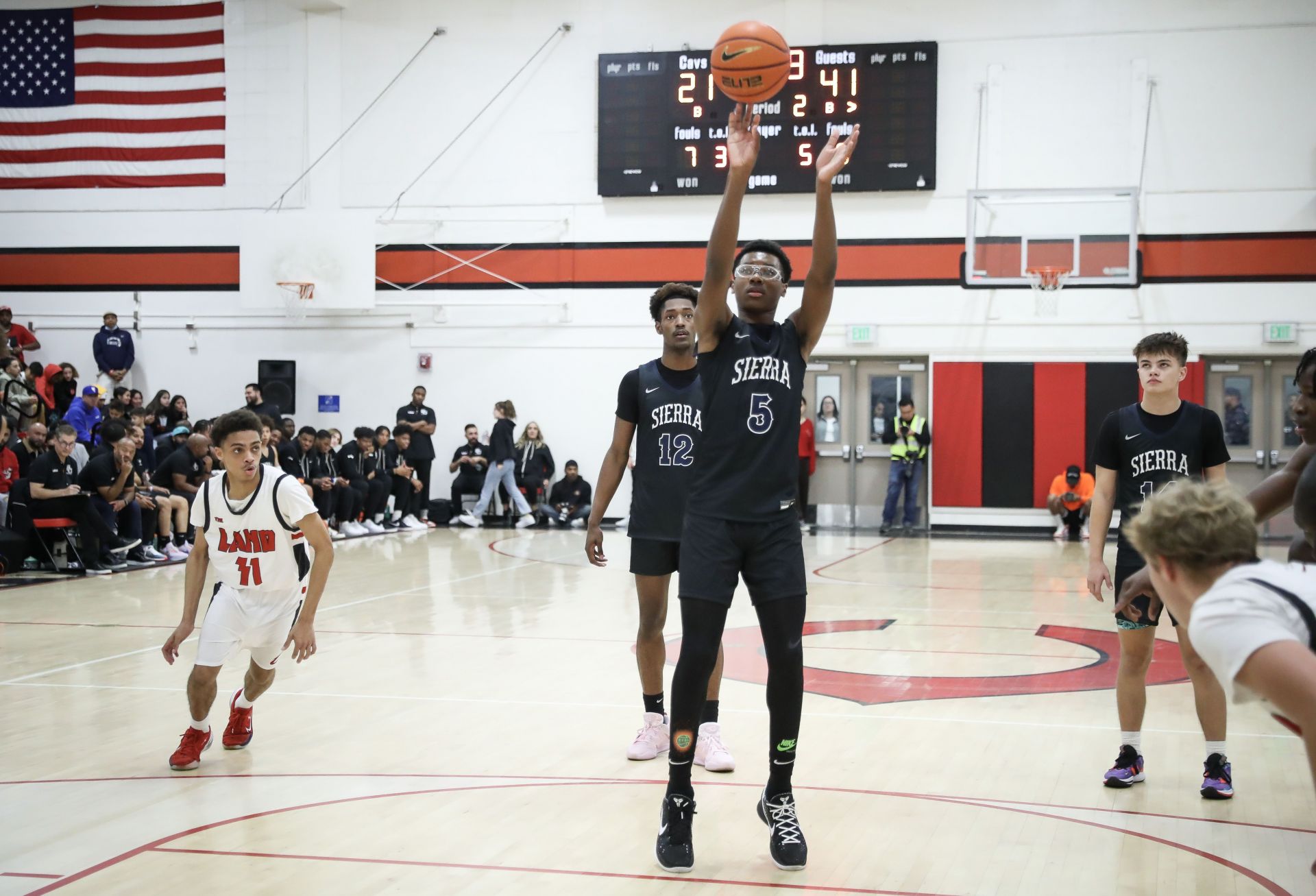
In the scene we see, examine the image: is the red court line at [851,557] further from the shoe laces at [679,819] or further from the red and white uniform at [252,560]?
the shoe laces at [679,819]

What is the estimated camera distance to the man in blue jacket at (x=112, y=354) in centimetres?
1842

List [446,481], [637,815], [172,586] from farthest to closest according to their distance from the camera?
[446,481] < [172,586] < [637,815]

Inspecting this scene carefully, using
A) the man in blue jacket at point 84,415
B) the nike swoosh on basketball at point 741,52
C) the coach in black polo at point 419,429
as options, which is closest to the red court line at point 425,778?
the nike swoosh on basketball at point 741,52

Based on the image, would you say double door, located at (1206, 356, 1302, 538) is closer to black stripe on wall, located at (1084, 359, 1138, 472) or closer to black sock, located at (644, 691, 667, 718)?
black stripe on wall, located at (1084, 359, 1138, 472)

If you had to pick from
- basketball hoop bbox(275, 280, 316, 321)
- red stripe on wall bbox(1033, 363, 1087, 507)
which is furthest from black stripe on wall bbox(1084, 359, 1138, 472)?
basketball hoop bbox(275, 280, 316, 321)

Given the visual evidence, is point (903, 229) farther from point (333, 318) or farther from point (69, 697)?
point (69, 697)

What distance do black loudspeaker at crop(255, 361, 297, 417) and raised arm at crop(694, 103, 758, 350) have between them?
15.9 m

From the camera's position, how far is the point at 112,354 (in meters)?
18.5

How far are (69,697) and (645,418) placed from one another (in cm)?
357

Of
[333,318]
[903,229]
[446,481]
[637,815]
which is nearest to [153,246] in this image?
[333,318]

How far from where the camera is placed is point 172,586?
10.6 metres

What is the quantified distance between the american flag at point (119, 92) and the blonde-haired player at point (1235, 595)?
19.0 metres

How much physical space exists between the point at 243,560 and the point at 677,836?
92.3 inches

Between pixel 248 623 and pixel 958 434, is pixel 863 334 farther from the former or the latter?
pixel 248 623
